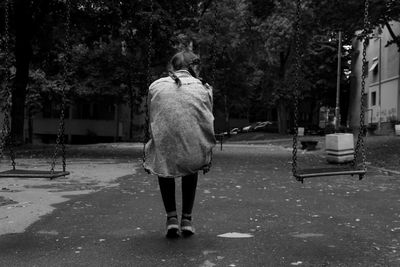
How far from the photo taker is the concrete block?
1798cm

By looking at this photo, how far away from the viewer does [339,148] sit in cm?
1798

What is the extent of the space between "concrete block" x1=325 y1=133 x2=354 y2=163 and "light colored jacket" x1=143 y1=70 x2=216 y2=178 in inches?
495

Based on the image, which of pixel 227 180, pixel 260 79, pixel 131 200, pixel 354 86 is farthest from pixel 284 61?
pixel 131 200

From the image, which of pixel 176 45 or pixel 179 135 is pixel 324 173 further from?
pixel 176 45

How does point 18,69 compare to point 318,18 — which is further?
point 18,69

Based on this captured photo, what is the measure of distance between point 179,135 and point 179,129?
2.3 inches

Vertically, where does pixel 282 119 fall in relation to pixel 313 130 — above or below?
above

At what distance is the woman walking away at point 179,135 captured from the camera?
5.74m

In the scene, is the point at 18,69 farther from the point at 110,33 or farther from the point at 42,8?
the point at 110,33

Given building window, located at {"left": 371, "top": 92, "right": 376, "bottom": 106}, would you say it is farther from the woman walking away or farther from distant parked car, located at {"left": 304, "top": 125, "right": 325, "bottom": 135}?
the woman walking away

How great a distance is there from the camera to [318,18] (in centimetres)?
2138

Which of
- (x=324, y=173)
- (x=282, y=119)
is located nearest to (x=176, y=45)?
(x=324, y=173)

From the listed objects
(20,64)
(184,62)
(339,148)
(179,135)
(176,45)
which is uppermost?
(176,45)

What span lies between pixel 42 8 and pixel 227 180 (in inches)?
529
